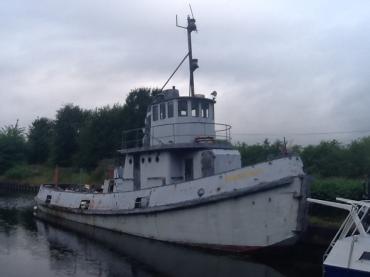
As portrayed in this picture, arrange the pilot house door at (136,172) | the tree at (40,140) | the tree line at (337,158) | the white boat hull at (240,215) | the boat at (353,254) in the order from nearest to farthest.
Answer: the boat at (353,254), the white boat hull at (240,215), the pilot house door at (136,172), the tree line at (337,158), the tree at (40,140)

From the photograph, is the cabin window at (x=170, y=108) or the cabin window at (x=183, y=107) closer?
the cabin window at (x=183, y=107)

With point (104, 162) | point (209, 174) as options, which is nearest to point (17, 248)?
point (209, 174)

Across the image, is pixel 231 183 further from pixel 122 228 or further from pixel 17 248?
pixel 17 248

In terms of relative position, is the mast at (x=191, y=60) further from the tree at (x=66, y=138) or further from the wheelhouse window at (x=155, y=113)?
the tree at (x=66, y=138)

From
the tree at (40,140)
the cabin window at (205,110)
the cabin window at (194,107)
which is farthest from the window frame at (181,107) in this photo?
the tree at (40,140)

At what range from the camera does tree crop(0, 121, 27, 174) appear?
5528cm

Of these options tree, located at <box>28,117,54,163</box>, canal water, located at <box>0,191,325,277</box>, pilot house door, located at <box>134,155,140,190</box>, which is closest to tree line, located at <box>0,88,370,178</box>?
tree, located at <box>28,117,54,163</box>

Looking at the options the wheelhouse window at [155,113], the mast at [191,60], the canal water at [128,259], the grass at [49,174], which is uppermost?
the mast at [191,60]

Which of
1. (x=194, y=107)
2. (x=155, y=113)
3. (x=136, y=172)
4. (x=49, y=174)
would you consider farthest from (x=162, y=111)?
(x=49, y=174)

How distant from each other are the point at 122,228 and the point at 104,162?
2793 centimetres

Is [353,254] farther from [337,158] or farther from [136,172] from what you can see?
[337,158]

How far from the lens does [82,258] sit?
611 inches

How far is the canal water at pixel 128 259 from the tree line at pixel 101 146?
363cm

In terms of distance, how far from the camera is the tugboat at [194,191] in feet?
45.7
